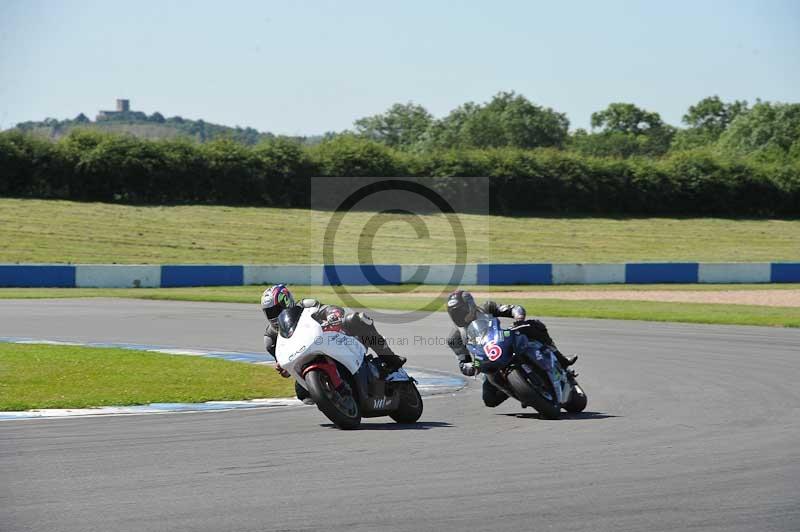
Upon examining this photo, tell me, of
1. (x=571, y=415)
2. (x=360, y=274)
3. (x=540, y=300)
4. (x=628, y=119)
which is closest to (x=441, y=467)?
(x=571, y=415)

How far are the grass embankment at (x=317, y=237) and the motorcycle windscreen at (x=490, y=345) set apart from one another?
29.9 m

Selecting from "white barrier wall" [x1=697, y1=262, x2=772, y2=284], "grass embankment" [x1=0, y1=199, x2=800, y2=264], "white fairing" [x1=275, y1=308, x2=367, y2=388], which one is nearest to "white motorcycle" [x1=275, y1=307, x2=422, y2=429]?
"white fairing" [x1=275, y1=308, x2=367, y2=388]

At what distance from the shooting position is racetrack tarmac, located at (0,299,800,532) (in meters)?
6.54

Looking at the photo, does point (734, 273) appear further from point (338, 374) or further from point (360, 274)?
point (338, 374)

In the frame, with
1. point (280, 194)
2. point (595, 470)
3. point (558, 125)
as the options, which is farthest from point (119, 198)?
point (558, 125)

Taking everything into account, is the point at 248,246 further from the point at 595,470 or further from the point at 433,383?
the point at 595,470

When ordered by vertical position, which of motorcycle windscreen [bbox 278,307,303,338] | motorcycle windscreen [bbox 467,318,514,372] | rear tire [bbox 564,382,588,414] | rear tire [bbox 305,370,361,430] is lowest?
rear tire [bbox 564,382,588,414]

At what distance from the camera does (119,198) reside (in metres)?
51.8

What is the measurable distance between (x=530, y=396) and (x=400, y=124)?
114320 mm

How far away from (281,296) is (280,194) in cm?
4517

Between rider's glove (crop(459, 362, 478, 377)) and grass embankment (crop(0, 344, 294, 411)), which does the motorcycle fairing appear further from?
grass embankment (crop(0, 344, 294, 411))

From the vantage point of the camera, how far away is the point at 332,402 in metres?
10.0

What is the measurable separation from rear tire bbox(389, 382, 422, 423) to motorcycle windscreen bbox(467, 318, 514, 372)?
0.70 m

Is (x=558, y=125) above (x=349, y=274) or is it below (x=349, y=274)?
above
